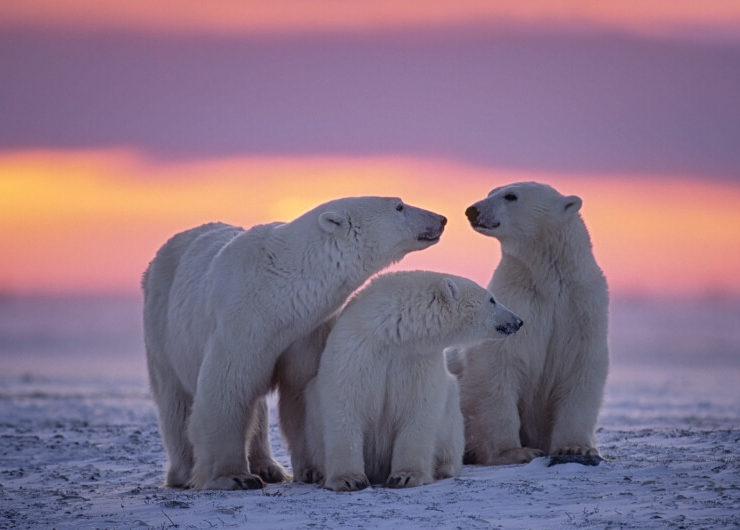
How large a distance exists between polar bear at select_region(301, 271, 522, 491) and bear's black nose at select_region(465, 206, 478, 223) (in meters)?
0.76

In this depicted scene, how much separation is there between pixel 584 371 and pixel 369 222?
66.0 inches

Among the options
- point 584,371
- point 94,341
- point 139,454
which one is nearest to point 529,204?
point 584,371

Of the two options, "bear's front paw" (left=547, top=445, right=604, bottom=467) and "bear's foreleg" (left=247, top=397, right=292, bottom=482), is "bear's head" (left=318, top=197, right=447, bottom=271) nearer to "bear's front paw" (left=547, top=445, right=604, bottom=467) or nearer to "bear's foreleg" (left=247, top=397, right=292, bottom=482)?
"bear's foreleg" (left=247, top=397, right=292, bottom=482)

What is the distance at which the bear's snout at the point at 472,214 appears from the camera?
23.4ft

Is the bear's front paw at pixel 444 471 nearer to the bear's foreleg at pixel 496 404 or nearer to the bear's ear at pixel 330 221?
the bear's foreleg at pixel 496 404

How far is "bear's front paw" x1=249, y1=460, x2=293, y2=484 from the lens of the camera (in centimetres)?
685

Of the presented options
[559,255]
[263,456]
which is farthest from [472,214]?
[263,456]

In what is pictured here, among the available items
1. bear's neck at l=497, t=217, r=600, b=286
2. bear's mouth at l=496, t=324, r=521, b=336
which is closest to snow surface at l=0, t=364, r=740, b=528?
bear's mouth at l=496, t=324, r=521, b=336

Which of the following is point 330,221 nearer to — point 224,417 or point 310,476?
point 224,417

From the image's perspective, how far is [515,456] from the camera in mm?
6840

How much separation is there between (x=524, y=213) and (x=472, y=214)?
333mm

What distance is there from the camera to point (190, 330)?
6605mm

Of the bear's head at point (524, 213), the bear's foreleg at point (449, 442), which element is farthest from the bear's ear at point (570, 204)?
the bear's foreleg at point (449, 442)

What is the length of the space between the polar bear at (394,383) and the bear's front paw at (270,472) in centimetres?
44
